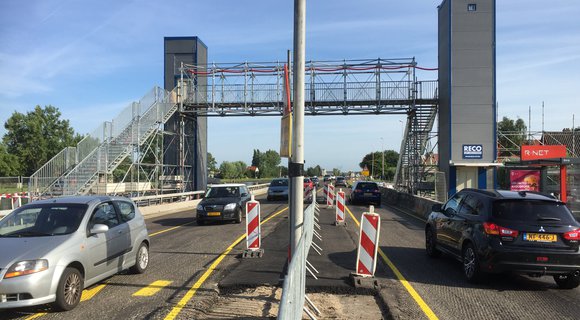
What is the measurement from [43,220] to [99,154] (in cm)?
1663

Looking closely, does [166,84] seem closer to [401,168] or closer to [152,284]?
[401,168]

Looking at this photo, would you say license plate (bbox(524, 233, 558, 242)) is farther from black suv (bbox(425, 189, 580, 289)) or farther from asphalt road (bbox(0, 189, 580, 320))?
asphalt road (bbox(0, 189, 580, 320))

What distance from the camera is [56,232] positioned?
22.0 feet

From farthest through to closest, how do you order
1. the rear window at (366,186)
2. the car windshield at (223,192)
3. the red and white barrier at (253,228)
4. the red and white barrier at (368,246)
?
the rear window at (366,186) < the car windshield at (223,192) < the red and white barrier at (253,228) < the red and white barrier at (368,246)

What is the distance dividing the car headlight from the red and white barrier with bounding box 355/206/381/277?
4.79 m

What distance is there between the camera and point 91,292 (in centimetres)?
717

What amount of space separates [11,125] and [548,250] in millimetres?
87218

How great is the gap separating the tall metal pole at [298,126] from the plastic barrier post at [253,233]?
3.24 m

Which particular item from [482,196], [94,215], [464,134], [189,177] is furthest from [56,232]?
[189,177]

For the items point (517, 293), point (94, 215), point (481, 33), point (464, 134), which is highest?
point (481, 33)

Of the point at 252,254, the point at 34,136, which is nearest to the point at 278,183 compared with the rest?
the point at 252,254

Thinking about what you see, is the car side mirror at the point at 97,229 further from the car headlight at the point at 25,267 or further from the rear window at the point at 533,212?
the rear window at the point at 533,212

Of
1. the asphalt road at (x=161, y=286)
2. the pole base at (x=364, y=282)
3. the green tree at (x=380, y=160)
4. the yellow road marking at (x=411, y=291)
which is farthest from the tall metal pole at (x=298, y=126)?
the green tree at (x=380, y=160)

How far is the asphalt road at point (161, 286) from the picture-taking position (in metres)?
6.02
